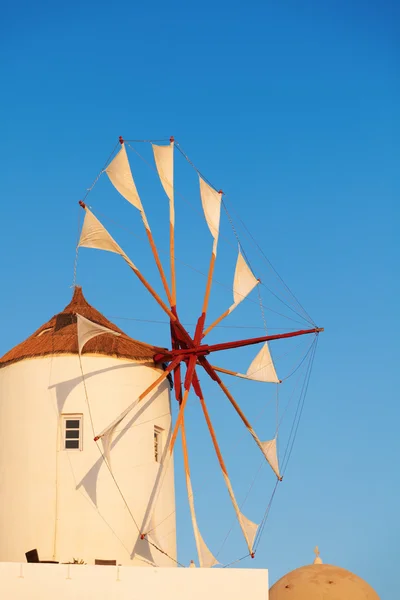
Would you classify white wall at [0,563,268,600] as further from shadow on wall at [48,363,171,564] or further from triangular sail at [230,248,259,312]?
triangular sail at [230,248,259,312]

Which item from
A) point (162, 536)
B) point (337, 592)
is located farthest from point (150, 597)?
point (337, 592)

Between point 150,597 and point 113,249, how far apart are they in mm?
8759

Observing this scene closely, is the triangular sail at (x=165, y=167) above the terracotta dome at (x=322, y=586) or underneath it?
above

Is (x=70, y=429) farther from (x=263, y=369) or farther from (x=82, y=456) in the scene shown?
(x=263, y=369)

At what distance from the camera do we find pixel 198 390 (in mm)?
34688

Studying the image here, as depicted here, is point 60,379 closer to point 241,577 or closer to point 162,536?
point 162,536

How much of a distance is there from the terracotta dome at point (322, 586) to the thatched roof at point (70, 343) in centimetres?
876

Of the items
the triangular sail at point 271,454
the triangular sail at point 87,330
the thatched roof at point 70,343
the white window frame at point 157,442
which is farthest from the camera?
the triangular sail at point 271,454

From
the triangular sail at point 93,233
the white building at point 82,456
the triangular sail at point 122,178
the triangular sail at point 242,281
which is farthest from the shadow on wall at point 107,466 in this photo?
the triangular sail at point 122,178

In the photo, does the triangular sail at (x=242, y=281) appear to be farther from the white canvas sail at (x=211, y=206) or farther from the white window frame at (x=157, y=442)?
the white window frame at (x=157, y=442)

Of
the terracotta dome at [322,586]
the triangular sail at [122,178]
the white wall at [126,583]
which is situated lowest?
the white wall at [126,583]

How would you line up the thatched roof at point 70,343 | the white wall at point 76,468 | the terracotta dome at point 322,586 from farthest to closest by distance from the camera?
1. the terracotta dome at point 322,586
2. the thatched roof at point 70,343
3. the white wall at point 76,468

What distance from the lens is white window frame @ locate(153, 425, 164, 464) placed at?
3491 cm

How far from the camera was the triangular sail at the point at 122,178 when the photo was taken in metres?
34.1
